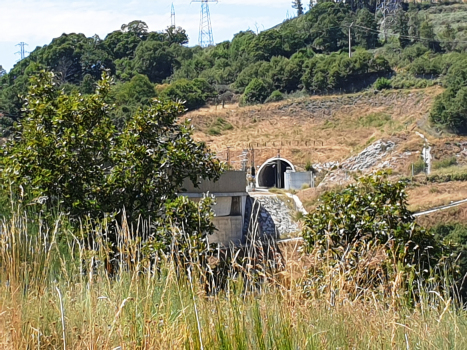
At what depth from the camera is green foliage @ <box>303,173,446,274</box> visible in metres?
11.4

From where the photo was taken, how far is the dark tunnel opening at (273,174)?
183ft

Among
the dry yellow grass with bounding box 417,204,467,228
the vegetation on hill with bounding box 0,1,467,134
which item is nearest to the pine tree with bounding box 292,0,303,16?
the vegetation on hill with bounding box 0,1,467,134

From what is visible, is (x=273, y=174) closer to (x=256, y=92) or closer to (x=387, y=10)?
(x=256, y=92)

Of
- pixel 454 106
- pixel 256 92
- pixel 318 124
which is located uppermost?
pixel 256 92

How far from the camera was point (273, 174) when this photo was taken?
59531 millimetres

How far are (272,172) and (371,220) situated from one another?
47.6 metres

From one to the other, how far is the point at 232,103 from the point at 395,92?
2108 cm

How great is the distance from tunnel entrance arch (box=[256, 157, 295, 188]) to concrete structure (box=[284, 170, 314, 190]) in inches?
136

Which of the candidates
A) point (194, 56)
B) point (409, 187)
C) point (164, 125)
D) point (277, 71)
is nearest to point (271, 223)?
point (409, 187)

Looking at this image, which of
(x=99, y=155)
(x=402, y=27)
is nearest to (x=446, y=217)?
(x=99, y=155)

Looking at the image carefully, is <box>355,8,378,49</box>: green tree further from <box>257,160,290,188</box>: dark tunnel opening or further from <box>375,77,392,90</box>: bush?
<box>257,160,290,188</box>: dark tunnel opening

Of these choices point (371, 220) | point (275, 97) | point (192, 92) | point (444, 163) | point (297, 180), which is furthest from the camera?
point (192, 92)

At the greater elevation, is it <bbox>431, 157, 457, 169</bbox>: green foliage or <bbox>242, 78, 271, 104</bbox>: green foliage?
<bbox>242, 78, 271, 104</bbox>: green foliage

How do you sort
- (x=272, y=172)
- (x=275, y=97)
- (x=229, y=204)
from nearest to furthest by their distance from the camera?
(x=229, y=204), (x=272, y=172), (x=275, y=97)
